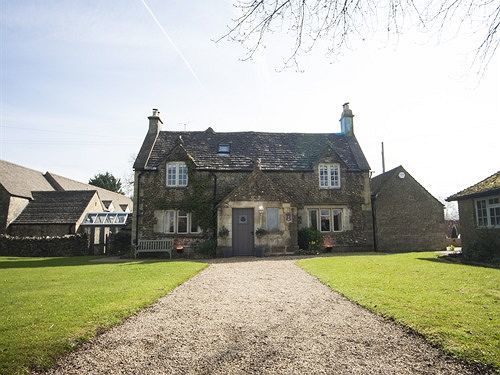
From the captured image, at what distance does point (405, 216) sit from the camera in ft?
81.1

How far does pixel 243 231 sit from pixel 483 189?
13.5 metres

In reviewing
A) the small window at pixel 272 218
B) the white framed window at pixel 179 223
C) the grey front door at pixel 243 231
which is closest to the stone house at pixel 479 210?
the small window at pixel 272 218

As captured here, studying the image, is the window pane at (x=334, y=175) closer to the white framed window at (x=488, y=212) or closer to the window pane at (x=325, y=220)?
the window pane at (x=325, y=220)

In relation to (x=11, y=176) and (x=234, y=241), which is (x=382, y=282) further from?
(x=11, y=176)

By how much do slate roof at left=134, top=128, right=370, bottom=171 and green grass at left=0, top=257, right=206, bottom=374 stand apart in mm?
13181

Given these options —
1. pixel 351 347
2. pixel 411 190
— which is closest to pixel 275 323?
pixel 351 347

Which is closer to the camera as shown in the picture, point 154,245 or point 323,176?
point 154,245

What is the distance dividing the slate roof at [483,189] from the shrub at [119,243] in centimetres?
2357

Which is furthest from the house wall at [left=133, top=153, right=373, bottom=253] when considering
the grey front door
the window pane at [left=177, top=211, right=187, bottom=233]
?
the grey front door

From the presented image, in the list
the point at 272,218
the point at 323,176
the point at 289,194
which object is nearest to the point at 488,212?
the point at 323,176

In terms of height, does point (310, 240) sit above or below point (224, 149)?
below

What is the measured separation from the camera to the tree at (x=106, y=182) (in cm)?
5665

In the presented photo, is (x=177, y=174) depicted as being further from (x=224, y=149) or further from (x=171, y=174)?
(x=224, y=149)

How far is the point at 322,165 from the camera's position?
24578 millimetres
